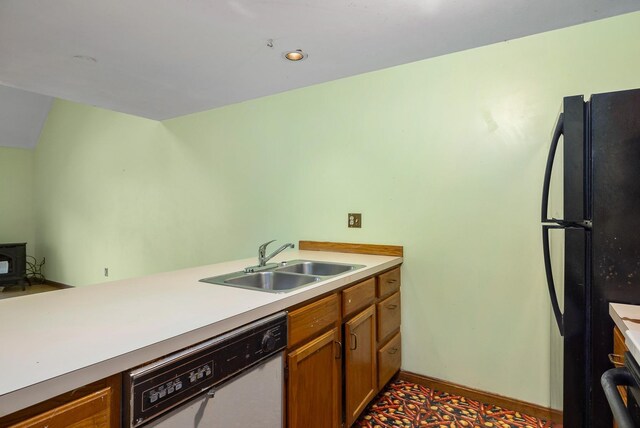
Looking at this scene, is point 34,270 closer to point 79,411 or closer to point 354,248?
point 354,248

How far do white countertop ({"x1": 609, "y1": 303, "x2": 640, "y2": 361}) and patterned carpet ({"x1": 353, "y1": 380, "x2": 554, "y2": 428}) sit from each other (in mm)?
1115

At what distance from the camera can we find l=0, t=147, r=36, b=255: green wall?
5.26 meters

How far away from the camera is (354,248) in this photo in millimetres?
2455

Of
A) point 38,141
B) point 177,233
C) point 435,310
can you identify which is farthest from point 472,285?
point 38,141

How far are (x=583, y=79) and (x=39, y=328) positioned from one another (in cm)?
257

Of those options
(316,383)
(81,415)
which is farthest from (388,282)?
(81,415)

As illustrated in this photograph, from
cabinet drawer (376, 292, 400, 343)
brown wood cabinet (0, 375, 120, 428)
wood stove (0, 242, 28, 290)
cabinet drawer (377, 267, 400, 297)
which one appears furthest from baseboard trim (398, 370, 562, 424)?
wood stove (0, 242, 28, 290)

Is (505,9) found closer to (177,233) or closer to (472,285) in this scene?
(472,285)

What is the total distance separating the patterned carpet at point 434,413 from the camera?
1.82m

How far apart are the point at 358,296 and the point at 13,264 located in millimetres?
5768

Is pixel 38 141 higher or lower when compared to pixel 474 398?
higher

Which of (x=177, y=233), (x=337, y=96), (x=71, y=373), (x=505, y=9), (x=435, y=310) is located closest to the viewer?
(x=71, y=373)

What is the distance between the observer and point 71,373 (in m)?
0.66

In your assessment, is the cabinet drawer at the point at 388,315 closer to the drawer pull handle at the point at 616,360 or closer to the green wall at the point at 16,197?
the drawer pull handle at the point at 616,360
